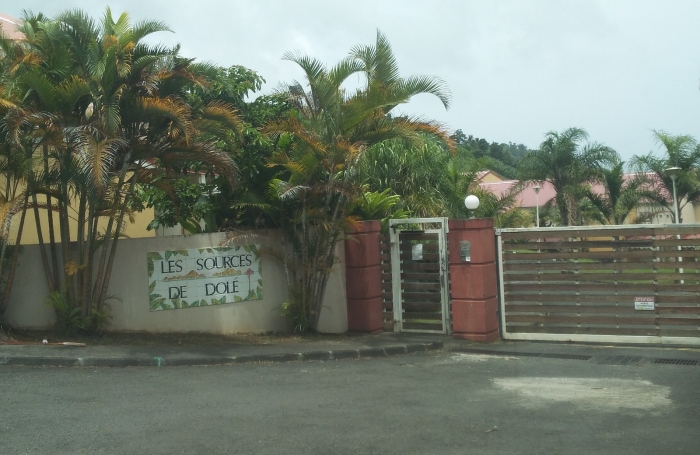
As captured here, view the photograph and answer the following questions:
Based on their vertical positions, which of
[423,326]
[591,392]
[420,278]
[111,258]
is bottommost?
[591,392]

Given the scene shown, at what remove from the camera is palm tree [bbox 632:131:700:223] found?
Result: 102 feet

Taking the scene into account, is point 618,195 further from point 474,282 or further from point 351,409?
point 351,409

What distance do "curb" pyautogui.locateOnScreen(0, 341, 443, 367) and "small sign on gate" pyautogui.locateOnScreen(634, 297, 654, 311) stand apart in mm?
3727

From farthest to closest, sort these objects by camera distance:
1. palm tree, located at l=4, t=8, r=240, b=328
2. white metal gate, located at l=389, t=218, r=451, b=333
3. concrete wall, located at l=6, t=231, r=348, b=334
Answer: white metal gate, located at l=389, t=218, r=451, b=333, concrete wall, located at l=6, t=231, r=348, b=334, palm tree, located at l=4, t=8, r=240, b=328

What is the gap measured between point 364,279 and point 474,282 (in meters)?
2.11

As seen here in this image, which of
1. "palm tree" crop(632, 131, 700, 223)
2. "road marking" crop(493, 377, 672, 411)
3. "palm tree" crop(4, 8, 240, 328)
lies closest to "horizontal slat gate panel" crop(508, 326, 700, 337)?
"road marking" crop(493, 377, 672, 411)

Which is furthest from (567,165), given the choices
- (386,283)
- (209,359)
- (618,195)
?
(209,359)

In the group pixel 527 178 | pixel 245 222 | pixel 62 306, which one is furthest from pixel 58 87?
pixel 527 178

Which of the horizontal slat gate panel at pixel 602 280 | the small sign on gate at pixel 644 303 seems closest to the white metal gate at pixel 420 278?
the horizontal slat gate panel at pixel 602 280

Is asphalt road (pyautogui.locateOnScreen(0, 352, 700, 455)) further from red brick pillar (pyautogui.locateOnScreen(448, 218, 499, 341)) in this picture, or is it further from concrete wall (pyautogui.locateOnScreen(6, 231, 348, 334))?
concrete wall (pyautogui.locateOnScreen(6, 231, 348, 334))

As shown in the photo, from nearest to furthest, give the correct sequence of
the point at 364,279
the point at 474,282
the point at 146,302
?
the point at 146,302, the point at 474,282, the point at 364,279

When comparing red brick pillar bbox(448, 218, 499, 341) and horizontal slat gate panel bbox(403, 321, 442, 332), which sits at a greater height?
red brick pillar bbox(448, 218, 499, 341)

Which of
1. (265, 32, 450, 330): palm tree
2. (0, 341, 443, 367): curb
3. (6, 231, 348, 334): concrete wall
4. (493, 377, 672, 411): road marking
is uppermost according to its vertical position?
(265, 32, 450, 330): palm tree

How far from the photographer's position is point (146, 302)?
42.2 feet
